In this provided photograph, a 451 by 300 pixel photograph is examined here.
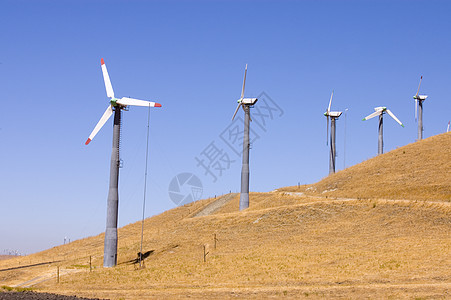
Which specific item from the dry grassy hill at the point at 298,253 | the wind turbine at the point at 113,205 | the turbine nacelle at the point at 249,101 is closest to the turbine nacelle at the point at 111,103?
the wind turbine at the point at 113,205

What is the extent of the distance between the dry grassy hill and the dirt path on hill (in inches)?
173

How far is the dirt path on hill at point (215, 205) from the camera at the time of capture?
96812mm

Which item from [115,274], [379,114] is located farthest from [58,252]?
[379,114]

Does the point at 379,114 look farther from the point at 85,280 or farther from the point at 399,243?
the point at 85,280

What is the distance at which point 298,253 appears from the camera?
5434 cm

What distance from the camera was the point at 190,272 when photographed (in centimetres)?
5075

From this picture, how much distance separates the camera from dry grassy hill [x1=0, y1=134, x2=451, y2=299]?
1559 inches

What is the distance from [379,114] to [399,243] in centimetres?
7991

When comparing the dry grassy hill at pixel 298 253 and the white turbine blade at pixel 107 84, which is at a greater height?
the white turbine blade at pixel 107 84

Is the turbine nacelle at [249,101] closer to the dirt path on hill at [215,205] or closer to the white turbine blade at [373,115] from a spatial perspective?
the dirt path on hill at [215,205]

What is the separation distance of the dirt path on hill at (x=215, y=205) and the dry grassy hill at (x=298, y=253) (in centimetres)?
441

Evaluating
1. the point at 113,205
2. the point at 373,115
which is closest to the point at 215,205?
the point at 113,205

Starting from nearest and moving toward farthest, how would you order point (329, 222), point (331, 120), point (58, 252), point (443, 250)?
point (443, 250) < point (329, 222) < point (58, 252) < point (331, 120)

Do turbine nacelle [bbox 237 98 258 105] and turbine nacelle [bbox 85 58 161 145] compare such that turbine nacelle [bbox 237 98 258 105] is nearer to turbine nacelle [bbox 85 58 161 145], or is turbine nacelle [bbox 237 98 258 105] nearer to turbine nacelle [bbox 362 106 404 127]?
turbine nacelle [bbox 85 58 161 145]
